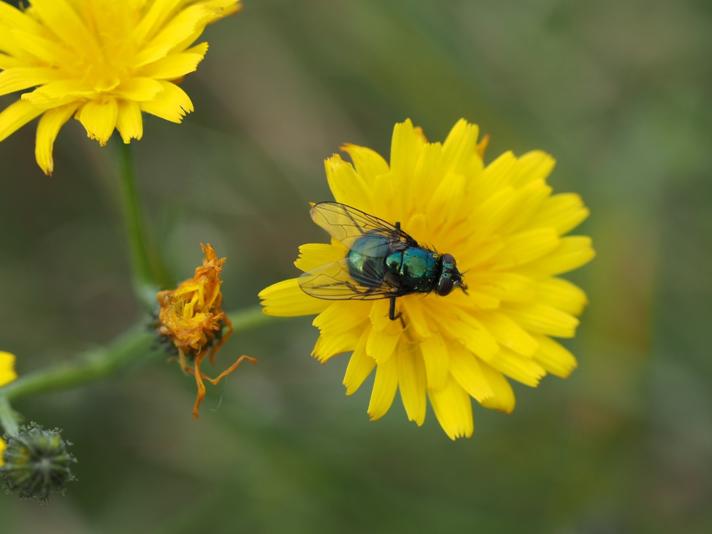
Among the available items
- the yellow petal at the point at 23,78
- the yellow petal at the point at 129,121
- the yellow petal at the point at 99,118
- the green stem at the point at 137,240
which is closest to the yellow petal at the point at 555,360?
the green stem at the point at 137,240

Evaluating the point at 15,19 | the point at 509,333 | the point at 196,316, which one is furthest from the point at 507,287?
the point at 15,19

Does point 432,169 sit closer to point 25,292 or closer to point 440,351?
point 440,351

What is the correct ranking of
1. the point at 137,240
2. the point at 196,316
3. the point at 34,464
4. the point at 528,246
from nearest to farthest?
the point at 34,464, the point at 196,316, the point at 137,240, the point at 528,246

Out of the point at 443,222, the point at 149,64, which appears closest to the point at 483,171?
the point at 443,222

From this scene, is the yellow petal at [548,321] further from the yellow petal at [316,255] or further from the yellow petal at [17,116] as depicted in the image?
the yellow petal at [17,116]

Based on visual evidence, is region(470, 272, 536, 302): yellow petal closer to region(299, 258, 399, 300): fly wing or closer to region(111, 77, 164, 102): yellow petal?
region(299, 258, 399, 300): fly wing

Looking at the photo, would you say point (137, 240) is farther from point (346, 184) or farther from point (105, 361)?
point (346, 184)
